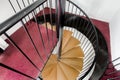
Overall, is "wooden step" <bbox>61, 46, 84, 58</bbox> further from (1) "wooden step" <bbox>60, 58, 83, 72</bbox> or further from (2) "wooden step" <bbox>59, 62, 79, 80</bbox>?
(2) "wooden step" <bbox>59, 62, 79, 80</bbox>

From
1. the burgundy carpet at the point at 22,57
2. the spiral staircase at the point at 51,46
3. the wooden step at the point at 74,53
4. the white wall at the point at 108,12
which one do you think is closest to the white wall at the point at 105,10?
the white wall at the point at 108,12

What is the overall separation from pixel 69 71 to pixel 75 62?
0.30 m

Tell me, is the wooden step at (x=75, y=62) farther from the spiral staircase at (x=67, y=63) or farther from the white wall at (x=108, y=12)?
the white wall at (x=108, y=12)

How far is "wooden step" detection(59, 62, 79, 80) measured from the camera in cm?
328

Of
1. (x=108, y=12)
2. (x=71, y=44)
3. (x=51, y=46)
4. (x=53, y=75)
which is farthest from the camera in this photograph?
(x=71, y=44)

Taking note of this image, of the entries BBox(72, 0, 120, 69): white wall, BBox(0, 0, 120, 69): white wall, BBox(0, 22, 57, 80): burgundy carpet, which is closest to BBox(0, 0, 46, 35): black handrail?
BBox(0, 22, 57, 80): burgundy carpet

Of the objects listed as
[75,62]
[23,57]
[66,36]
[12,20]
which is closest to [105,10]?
[66,36]

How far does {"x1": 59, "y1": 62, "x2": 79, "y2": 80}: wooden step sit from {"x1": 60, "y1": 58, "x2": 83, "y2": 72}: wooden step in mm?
89

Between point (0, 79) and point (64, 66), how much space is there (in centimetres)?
199

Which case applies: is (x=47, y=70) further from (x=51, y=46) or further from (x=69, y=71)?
(x=51, y=46)

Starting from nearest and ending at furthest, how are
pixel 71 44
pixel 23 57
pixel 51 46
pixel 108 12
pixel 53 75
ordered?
1. pixel 23 57
2. pixel 51 46
3. pixel 108 12
4. pixel 53 75
5. pixel 71 44

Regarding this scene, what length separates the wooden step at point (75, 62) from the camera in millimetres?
3394

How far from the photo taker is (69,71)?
11.2 ft

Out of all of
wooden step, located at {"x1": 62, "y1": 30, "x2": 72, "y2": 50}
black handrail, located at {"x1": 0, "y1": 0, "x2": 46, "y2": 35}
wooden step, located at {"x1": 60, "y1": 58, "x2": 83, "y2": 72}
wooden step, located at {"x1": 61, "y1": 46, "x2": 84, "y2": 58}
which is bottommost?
wooden step, located at {"x1": 60, "y1": 58, "x2": 83, "y2": 72}
